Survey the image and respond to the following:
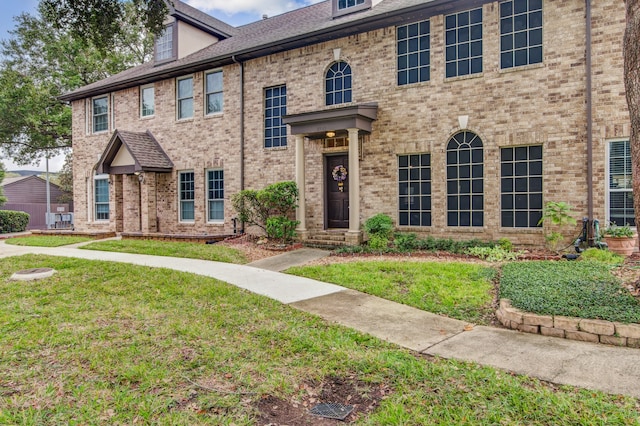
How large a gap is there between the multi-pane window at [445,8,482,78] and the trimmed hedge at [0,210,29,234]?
76.6 ft

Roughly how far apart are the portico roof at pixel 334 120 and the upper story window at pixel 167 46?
804 cm

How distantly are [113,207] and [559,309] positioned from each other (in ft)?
55.1

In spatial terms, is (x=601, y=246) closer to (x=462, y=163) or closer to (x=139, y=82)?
(x=462, y=163)

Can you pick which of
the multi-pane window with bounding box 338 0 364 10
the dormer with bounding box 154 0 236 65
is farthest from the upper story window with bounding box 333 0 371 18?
the dormer with bounding box 154 0 236 65

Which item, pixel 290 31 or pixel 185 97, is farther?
pixel 185 97

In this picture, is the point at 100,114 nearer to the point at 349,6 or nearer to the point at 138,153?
the point at 138,153

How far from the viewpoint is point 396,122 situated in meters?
11.8

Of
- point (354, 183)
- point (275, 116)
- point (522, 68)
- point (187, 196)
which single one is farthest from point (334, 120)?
point (187, 196)

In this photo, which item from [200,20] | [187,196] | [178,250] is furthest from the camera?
[200,20]

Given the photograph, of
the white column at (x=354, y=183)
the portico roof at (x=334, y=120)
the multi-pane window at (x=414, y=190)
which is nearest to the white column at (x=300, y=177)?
the portico roof at (x=334, y=120)

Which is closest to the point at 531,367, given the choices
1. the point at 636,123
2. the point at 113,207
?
the point at 636,123

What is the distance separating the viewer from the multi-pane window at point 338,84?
12.7 meters

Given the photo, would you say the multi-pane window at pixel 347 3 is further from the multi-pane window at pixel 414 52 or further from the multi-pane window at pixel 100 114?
the multi-pane window at pixel 100 114

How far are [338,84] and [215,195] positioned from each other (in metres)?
6.15
